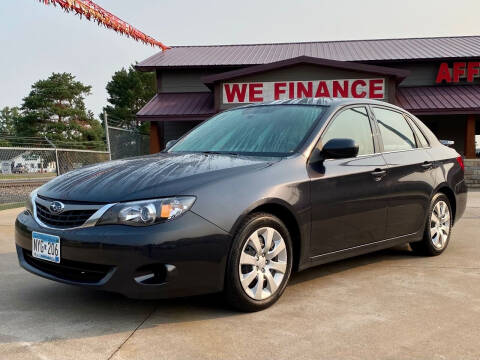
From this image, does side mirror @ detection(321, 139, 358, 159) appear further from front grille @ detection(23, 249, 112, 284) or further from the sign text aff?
the sign text aff

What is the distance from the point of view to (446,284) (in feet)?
13.5

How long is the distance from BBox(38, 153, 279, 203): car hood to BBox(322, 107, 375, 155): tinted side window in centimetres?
81

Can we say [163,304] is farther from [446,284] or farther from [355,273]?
[446,284]

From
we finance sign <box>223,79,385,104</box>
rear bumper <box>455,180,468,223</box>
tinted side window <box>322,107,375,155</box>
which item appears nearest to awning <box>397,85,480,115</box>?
we finance sign <box>223,79,385,104</box>

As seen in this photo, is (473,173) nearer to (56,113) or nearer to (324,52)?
(324,52)

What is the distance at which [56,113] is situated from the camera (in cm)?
6019

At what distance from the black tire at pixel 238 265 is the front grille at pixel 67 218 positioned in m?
0.93

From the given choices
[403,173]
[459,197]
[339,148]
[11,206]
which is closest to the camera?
[339,148]

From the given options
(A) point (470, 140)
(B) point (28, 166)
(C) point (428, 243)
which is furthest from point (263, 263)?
(A) point (470, 140)

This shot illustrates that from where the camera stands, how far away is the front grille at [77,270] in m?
3.06

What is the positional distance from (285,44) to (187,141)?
20.1 metres

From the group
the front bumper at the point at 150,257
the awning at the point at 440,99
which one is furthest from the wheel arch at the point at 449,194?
the awning at the point at 440,99

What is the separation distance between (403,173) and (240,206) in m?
2.05

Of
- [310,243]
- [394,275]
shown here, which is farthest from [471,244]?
[310,243]
